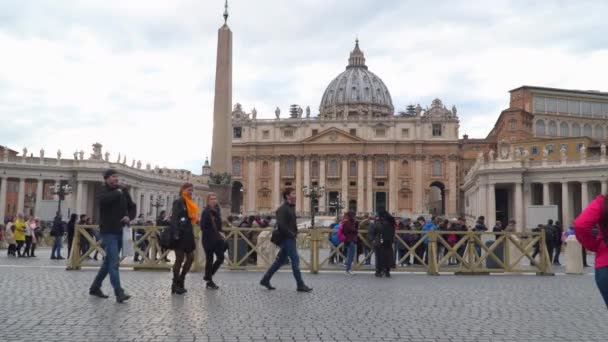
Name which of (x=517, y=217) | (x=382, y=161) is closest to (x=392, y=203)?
(x=382, y=161)

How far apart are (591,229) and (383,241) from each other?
8115 mm

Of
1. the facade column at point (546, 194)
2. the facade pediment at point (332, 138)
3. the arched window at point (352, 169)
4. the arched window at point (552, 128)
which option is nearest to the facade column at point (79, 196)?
the facade pediment at point (332, 138)

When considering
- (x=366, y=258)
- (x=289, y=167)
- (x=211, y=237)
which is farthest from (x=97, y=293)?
(x=289, y=167)

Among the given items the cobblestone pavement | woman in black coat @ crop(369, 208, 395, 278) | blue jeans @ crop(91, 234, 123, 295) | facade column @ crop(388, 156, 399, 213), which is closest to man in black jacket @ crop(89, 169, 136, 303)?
blue jeans @ crop(91, 234, 123, 295)

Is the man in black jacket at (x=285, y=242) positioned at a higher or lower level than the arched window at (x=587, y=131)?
lower

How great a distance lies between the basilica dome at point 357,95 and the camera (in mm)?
109025

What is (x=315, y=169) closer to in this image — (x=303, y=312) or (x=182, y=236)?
(x=182, y=236)

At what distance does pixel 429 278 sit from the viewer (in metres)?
12.1

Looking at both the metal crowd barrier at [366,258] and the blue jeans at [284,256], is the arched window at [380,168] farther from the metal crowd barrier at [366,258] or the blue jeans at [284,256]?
the blue jeans at [284,256]

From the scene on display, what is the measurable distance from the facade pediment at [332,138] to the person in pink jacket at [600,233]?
7607 cm

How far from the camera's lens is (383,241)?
1246 cm

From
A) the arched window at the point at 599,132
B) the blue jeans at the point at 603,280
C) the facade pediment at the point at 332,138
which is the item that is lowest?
the blue jeans at the point at 603,280

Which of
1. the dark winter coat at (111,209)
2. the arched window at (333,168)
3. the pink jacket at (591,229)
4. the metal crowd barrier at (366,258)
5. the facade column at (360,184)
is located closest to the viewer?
the pink jacket at (591,229)

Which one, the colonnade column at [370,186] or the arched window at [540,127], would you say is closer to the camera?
the arched window at [540,127]
